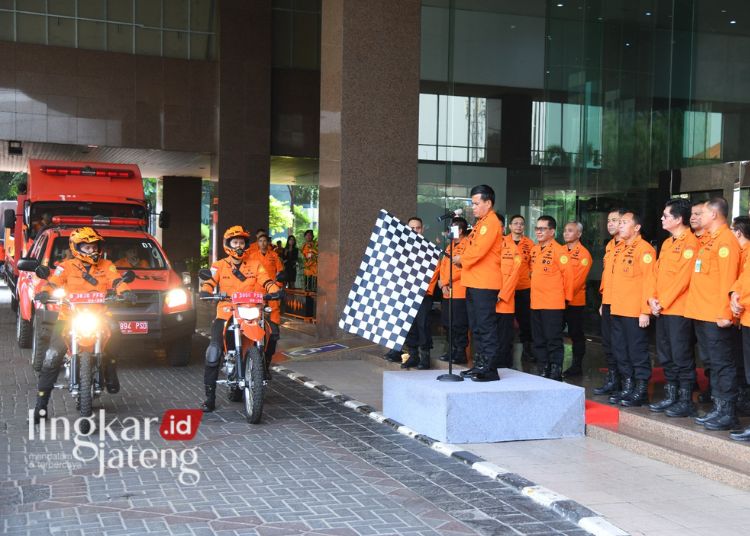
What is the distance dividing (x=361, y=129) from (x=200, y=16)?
1303cm

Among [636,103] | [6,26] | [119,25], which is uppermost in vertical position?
[119,25]

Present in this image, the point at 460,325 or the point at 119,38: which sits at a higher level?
the point at 119,38

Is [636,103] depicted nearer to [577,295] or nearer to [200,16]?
[577,295]

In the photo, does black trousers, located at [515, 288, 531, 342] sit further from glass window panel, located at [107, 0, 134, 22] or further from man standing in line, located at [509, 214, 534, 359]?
glass window panel, located at [107, 0, 134, 22]

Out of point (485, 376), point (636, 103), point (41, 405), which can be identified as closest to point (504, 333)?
point (485, 376)

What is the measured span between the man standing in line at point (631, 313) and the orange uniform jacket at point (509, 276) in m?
1.59

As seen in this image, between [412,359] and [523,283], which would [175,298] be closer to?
[412,359]

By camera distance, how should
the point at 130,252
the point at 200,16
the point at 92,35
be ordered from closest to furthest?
the point at 130,252 < the point at 92,35 < the point at 200,16

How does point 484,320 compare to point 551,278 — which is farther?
point 551,278

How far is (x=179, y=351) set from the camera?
503 inches

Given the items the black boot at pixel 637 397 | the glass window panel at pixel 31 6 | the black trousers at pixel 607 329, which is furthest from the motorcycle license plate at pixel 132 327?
the glass window panel at pixel 31 6

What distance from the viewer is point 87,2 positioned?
80.3 feet

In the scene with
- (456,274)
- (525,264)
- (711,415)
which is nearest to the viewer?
(711,415)

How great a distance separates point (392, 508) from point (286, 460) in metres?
1.54
